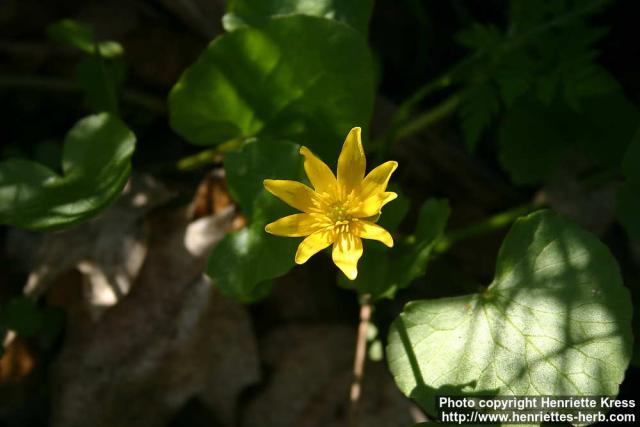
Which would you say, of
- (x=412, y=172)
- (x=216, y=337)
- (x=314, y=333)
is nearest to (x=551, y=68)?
(x=412, y=172)

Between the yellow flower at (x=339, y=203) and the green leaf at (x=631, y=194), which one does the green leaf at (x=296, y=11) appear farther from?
the green leaf at (x=631, y=194)

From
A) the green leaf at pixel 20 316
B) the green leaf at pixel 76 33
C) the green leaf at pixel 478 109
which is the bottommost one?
the green leaf at pixel 20 316

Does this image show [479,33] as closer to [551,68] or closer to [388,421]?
[551,68]

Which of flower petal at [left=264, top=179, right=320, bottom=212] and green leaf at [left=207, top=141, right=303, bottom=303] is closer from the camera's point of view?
flower petal at [left=264, top=179, right=320, bottom=212]

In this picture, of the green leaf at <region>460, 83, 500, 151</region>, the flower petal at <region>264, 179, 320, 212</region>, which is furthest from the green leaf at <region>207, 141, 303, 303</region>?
the green leaf at <region>460, 83, 500, 151</region>

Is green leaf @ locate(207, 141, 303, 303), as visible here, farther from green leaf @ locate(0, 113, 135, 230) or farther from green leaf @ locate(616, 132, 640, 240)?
green leaf @ locate(616, 132, 640, 240)

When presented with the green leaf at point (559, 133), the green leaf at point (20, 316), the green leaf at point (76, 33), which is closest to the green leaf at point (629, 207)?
the green leaf at point (559, 133)

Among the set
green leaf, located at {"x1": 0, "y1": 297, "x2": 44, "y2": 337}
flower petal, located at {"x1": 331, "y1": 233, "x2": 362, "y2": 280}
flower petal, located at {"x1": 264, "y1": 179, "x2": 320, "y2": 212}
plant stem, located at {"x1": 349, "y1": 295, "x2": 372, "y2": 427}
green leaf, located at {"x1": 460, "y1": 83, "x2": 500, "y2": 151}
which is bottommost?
plant stem, located at {"x1": 349, "y1": 295, "x2": 372, "y2": 427}
